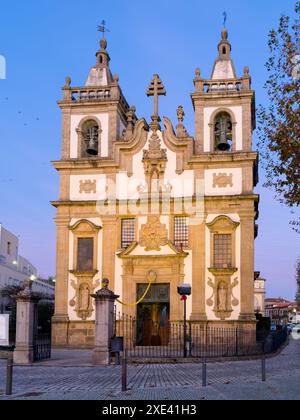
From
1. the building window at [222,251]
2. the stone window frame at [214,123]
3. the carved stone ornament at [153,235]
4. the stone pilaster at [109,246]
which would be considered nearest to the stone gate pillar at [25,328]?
the stone pilaster at [109,246]

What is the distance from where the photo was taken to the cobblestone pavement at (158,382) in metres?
15.3

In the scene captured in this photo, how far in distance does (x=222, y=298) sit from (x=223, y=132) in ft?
31.6

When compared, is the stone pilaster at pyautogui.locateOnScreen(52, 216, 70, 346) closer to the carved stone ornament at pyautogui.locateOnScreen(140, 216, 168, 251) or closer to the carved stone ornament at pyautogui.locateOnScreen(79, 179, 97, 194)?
the carved stone ornament at pyautogui.locateOnScreen(79, 179, 97, 194)

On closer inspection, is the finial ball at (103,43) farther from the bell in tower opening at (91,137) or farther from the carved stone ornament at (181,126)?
the carved stone ornament at (181,126)

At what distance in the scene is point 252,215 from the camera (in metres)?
35.7

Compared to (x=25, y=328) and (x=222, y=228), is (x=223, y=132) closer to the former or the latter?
(x=222, y=228)

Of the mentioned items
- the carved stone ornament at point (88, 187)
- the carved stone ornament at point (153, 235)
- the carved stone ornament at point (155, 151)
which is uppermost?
the carved stone ornament at point (155, 151)

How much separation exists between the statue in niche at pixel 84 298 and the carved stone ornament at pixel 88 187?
5.49 m

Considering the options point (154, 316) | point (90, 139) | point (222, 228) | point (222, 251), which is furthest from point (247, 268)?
point (90, 139)

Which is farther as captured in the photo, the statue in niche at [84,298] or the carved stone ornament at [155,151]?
the carved stone ornament at [155,151]

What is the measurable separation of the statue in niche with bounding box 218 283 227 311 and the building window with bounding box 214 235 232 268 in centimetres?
120

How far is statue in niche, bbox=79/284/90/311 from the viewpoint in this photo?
121 feet
